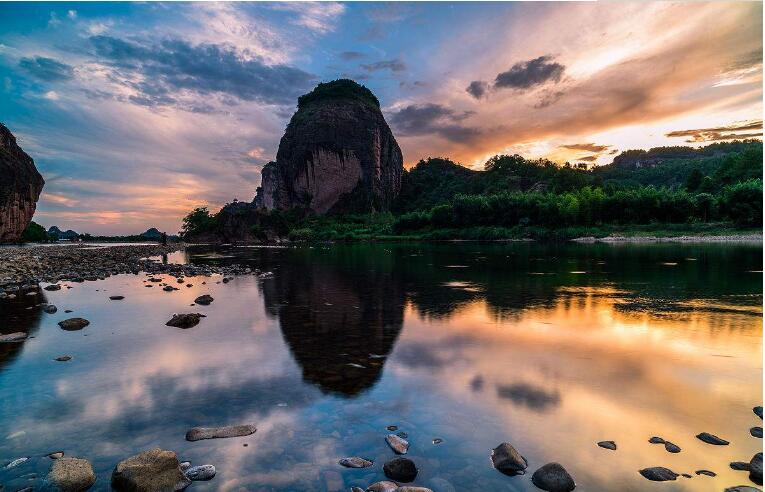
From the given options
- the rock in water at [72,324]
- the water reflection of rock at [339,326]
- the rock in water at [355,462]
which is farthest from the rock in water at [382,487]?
the rock in water at [72,324]

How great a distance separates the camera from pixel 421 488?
5.40 metres

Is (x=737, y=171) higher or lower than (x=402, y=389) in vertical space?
higher

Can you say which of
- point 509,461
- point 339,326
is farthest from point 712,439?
point 339,326

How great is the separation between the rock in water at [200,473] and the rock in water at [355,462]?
1.81m

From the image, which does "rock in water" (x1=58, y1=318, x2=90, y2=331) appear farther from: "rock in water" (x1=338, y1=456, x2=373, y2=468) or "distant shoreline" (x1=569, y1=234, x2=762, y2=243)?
"distant shoreline" (x1=569, y1=234, x2=762, y2=243)

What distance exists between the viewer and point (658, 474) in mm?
5816

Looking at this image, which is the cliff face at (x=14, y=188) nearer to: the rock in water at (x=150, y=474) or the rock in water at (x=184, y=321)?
the rock in water at (x=184, y=321)

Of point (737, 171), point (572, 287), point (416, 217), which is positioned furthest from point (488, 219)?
point (572, 287)

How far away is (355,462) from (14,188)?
84.6m

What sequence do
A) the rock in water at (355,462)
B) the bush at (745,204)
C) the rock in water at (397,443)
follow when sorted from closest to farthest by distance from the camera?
1. the rock in water at (355,462)
2. the rock in water at (397,443)
3. the bush at (745,204)

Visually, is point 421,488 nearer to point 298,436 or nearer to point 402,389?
point 298,436

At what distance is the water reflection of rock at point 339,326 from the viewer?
10297 mm

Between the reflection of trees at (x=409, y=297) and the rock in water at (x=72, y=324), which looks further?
the rock in water at (x=72, y=324)

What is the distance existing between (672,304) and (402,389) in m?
16.0
